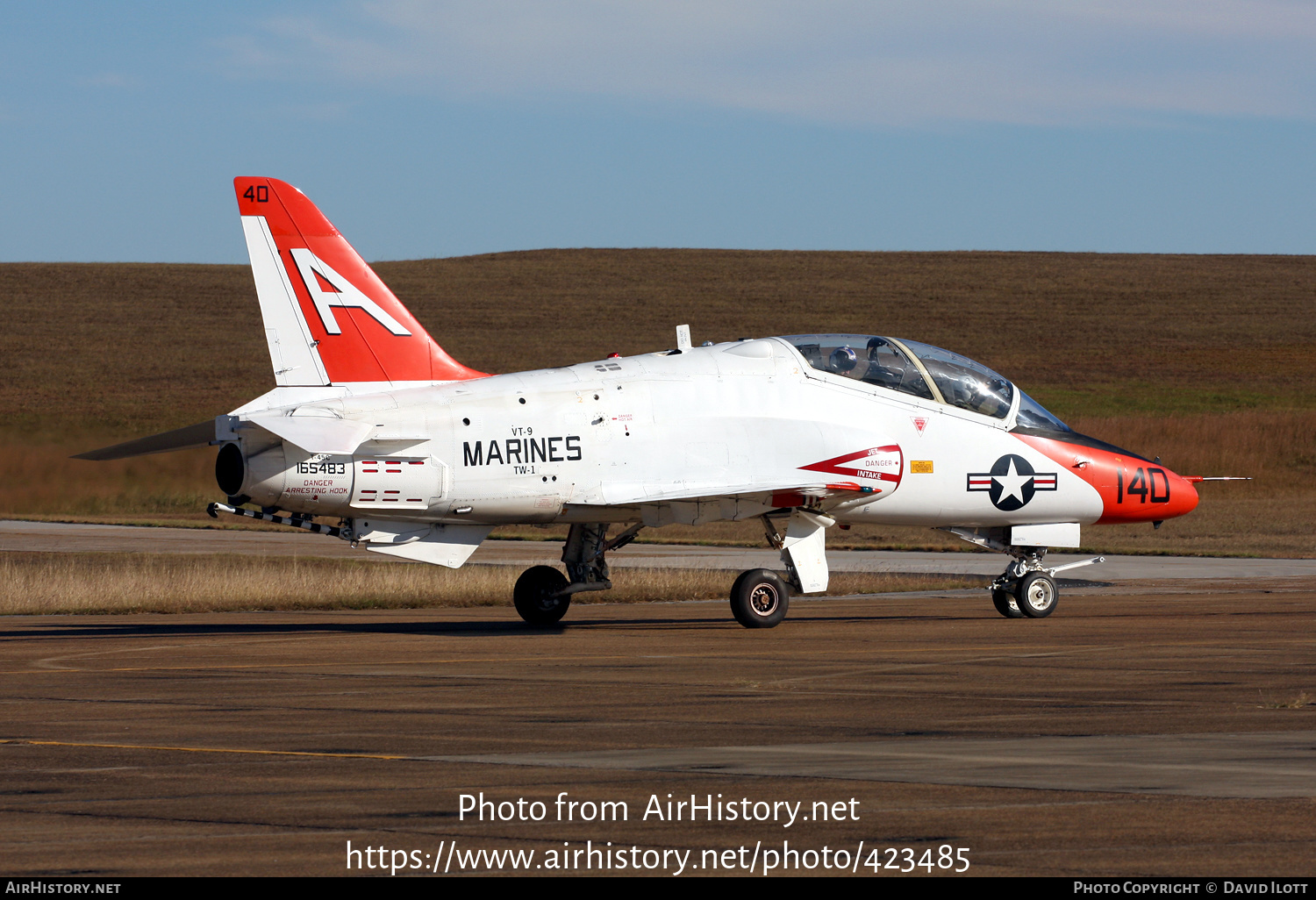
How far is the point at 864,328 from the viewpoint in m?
76.2

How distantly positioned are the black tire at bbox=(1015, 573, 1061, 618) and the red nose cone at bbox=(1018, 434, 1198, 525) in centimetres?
121

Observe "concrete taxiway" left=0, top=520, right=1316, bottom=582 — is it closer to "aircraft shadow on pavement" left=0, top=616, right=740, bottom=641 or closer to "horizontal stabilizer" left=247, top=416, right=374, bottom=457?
"aircraft shadow on pavement" left=0, top=616, right=740, bottom=641

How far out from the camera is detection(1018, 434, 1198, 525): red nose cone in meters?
21.0

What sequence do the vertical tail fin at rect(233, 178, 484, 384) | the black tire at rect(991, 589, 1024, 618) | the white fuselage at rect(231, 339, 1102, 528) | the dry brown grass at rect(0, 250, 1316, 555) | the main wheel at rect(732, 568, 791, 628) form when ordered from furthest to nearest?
the dry brown grass at rect(0, 250, 1316, 555) < the black tire at rect(991, 589, 1024, 618) < the main wheel at rect(732, 568, 791, 628) < the vertical tail fin at rect(233, 178, 484, 384) < the white fuselage at rect(231, 339, 1102, 528)

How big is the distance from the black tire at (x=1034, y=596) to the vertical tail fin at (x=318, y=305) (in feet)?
24.7

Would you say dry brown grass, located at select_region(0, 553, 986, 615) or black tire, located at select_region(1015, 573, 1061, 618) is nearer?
black tire, located at select_region(1015, 573, 1061, 618)

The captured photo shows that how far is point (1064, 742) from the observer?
10.2 meters

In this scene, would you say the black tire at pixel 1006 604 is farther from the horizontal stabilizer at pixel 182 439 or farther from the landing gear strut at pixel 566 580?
the horizontal stabilizer at pixel 182 439

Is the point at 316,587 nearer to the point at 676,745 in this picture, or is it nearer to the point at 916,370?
the point at 916,370

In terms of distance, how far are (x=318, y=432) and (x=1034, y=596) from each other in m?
9.12

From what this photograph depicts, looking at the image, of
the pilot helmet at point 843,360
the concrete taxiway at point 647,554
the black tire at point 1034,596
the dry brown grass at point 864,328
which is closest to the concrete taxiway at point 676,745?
the black tire at point 1034,596

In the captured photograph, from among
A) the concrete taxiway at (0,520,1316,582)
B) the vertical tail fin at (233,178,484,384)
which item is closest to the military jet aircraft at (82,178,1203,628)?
the vertical tail fin at (233,178,484,384)

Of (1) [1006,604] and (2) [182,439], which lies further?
(1) [1006,604]

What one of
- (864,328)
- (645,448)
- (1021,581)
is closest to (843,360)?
(645,448)
